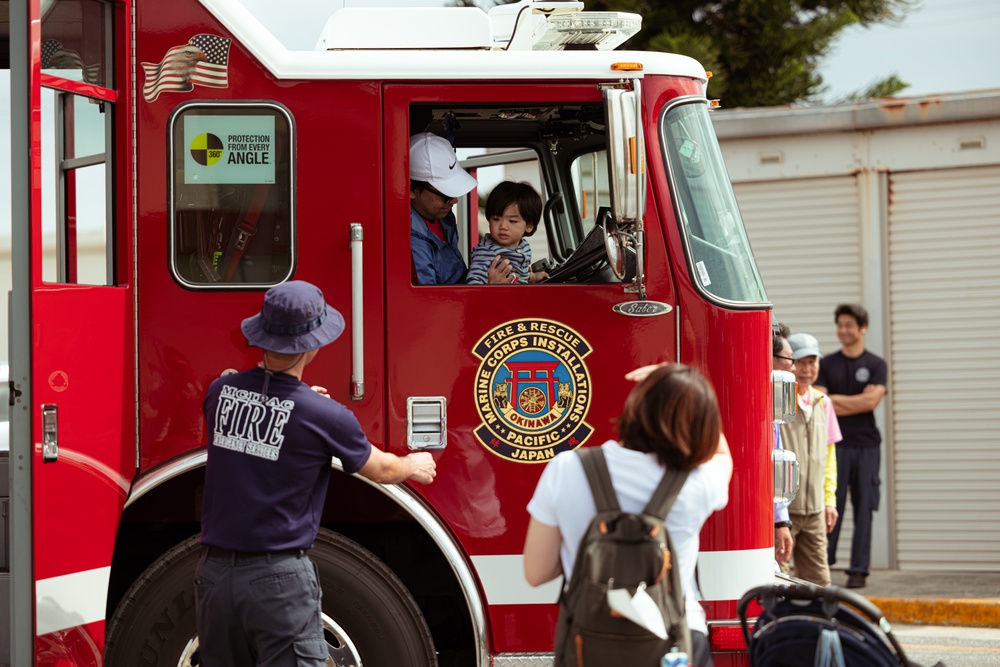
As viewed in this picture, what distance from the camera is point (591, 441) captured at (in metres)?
4.90

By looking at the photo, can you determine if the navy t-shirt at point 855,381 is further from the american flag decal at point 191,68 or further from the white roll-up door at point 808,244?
the american flag decal at point 191,68

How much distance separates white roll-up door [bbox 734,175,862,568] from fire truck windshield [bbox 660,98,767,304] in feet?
20.5

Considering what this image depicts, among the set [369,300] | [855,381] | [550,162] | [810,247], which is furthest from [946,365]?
[369,300]

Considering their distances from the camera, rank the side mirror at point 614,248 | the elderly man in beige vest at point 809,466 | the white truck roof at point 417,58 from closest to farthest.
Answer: the side mirror at point 614,248, the white truck roof at point 417,58, the elderly man in beige vest at point 809,466

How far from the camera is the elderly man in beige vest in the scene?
7.63 meters

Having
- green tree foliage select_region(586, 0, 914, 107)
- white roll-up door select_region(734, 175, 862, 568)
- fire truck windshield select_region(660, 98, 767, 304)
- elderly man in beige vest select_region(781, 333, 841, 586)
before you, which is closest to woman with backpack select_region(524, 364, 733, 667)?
fire truck windshield select_region(660, 98, 767, 304)

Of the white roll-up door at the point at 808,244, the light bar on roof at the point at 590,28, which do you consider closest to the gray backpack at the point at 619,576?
the light bar on roof at the point at 590,28

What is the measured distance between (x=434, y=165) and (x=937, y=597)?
6.03 m

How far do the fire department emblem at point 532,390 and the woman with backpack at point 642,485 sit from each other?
4.59 ft

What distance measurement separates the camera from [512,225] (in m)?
5.37

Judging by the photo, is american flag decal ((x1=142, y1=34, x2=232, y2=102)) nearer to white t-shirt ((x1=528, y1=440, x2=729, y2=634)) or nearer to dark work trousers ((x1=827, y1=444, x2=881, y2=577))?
white t-shirt ((x1=528, y1=440, x2=729, y2=634))

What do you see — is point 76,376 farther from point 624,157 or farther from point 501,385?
point 624,157

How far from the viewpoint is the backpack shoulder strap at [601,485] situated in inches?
132

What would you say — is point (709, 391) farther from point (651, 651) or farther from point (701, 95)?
point (701, 95)
